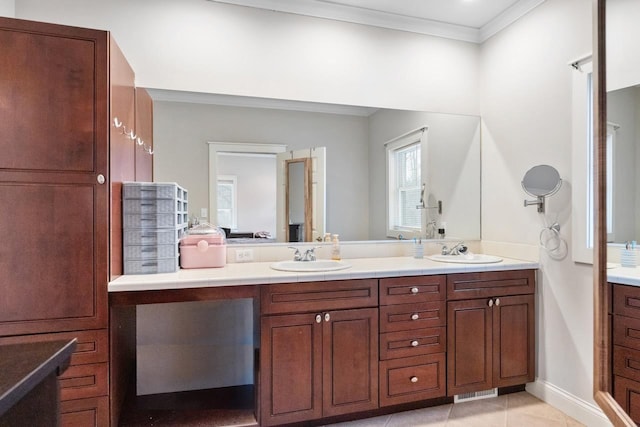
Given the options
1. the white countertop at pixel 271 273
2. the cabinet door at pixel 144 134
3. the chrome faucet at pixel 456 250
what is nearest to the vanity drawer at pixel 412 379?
the white countertop at pixel 271 273

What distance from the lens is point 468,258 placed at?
2738 mm

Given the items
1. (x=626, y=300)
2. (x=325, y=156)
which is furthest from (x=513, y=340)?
(x=325, y=156)

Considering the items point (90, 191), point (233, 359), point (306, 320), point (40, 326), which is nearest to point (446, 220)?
point (306, 320)

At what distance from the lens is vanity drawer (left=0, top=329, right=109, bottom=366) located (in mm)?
1670

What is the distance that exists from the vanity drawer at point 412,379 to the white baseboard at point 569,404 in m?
0.74

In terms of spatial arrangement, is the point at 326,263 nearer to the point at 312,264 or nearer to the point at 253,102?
the point at 312,264

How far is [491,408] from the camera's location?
235 centimetres

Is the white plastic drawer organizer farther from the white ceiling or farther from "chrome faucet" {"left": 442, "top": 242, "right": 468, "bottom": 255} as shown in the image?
A: "chrome faucet" {"left": 442, "top": 242, "right": 468, "bottom": 255}

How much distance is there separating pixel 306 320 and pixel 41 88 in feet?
5.53

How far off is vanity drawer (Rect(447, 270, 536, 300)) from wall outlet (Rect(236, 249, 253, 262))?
52.1 inches

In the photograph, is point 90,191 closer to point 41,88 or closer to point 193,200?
point 41,88

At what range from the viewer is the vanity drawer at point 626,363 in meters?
1.32

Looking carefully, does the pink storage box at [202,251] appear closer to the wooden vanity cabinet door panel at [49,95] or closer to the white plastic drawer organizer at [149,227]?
the white plastic drawer organizer at [149,227]

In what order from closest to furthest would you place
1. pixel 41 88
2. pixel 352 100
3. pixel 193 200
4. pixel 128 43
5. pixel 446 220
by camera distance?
pixel 41 88
pixel 128 43
pixel 193 200
pixel 352 100
pixel 446 220
